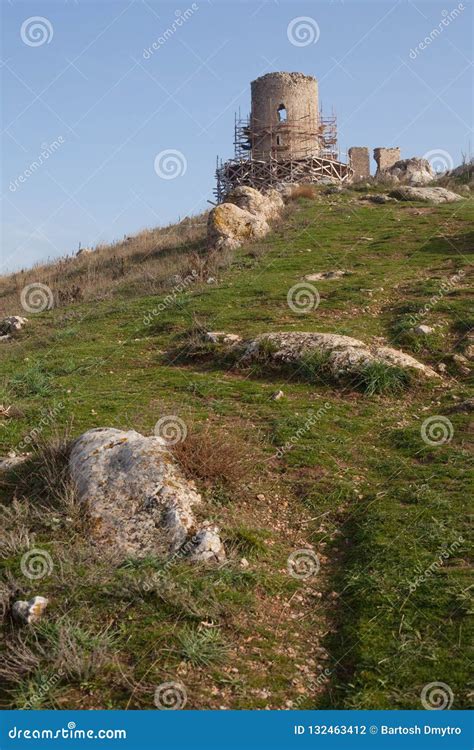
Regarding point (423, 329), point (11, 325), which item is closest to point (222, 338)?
point (423, 329)

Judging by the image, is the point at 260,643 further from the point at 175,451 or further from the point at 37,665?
the point at 175,451

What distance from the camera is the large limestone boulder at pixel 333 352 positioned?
9.68 metres

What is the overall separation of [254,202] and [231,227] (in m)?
3.08

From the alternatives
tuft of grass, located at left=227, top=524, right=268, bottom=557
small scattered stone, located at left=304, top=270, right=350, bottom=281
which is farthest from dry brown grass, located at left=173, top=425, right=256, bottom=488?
small scattered stone, located at left=304, top=270, right=350, bottom=281

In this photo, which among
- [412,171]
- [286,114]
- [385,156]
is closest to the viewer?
[412,171]

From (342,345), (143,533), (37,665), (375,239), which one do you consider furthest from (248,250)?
(37,665)

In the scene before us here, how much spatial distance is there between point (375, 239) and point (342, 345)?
10462mm

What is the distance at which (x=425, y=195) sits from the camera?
86.8 feet

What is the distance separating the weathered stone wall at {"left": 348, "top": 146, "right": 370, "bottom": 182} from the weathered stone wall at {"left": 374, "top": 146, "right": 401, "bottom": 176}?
1.32 meters

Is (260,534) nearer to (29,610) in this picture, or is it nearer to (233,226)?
(29,610)

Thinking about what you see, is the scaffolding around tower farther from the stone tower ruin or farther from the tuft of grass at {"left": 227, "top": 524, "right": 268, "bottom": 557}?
the tuft of grass at {"left": 227, "top": 524, "right": 268, "bottom": 557}

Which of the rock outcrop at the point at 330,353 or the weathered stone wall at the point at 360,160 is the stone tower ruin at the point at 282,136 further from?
the rock outcrop at the point at 330,353

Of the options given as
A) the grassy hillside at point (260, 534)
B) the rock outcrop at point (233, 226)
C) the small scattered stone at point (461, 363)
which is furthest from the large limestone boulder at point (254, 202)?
the small scattered stone at point (461, 363)

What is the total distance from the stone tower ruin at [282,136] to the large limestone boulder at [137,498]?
33.9 metres
